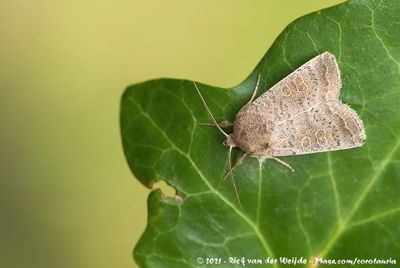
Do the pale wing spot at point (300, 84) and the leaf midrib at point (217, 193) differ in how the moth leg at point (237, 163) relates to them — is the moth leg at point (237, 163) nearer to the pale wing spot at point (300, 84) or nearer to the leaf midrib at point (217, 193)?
the leaf midrib at point (217, 193)

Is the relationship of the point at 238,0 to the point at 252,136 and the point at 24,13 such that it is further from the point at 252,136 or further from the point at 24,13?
the point at 252,136

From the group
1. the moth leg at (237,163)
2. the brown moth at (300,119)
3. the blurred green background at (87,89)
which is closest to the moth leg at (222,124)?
the brown moth at (300,119)

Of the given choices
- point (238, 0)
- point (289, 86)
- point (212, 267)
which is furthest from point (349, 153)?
point (238, 0)

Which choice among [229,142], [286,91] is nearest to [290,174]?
[229,142]

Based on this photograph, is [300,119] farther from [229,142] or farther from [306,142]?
[229,142]

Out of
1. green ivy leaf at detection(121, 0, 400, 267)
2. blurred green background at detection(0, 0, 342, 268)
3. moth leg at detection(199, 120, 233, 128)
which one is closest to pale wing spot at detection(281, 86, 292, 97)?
green ivy leaf at detection(121, 0, 400, 267)

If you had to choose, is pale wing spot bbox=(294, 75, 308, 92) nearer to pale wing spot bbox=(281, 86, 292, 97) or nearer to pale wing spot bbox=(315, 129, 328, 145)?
pale wing spot bbox=(281, 86, 292, 97)

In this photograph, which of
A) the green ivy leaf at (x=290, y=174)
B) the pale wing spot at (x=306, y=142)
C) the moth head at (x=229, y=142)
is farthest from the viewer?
the pale wing spot at (x=306, y=142)
